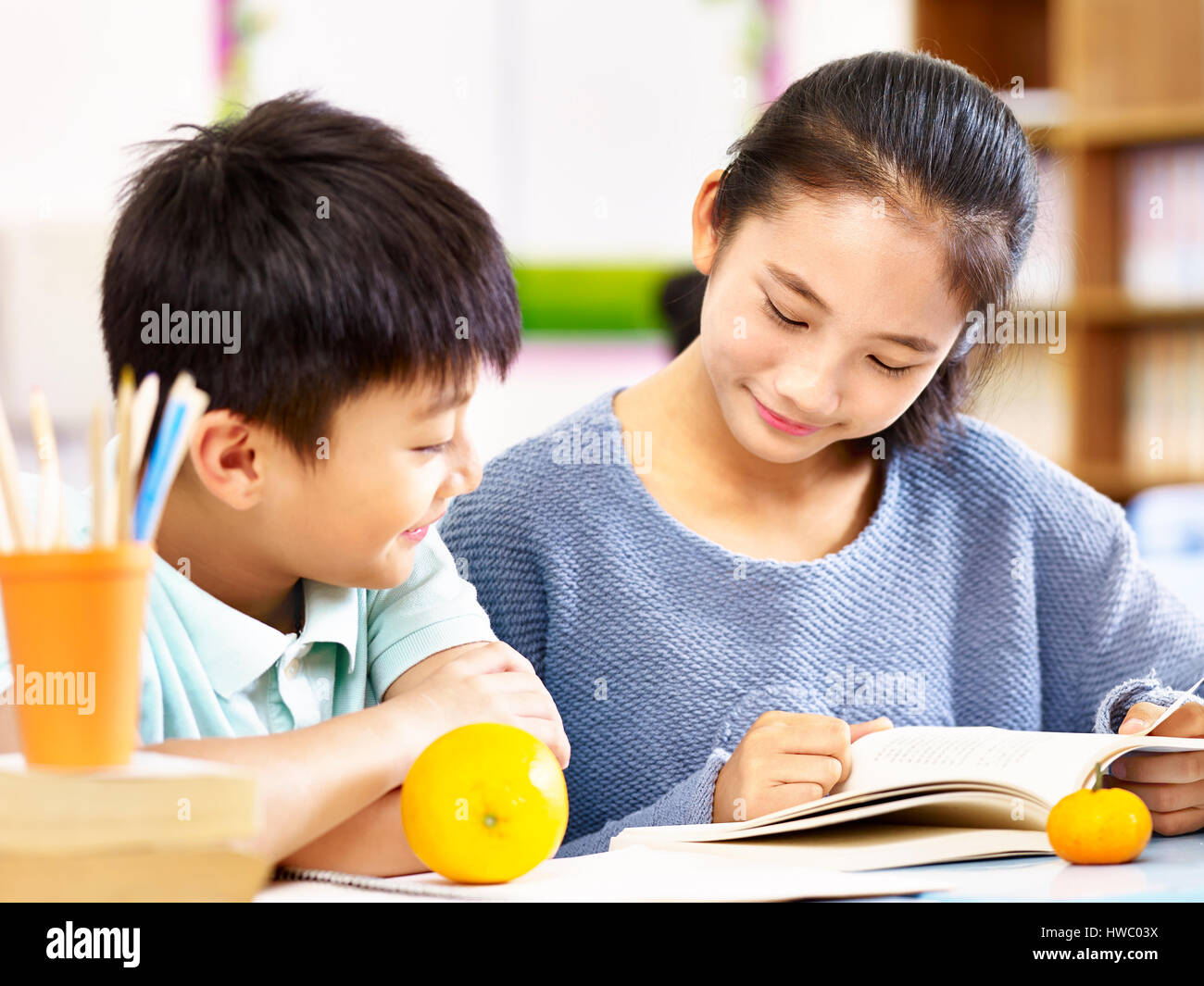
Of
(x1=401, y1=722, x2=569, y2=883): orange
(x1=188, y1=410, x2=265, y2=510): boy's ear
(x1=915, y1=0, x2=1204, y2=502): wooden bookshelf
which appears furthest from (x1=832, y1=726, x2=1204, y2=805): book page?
(x1=915, y1=0, x2=1204, y2=502): wooden bookshelf

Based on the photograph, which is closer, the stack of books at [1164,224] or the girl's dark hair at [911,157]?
the girl's dark hair at [911,157]

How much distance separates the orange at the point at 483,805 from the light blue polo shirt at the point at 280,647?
0.56 ft

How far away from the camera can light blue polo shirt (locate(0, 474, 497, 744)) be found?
2.70ft

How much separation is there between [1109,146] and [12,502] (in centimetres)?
345

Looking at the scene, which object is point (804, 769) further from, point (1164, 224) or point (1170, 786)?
point (1164, 224)

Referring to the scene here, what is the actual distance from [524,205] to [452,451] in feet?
11.1

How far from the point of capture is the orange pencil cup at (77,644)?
52 cm

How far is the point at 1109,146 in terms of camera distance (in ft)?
11.5

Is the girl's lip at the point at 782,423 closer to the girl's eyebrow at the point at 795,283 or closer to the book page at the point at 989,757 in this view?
the girl's eyebrow at the point at 795,283

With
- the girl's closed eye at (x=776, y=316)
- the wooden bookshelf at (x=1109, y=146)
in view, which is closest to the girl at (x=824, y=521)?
the girl's closed eye at (x=776, y=316)

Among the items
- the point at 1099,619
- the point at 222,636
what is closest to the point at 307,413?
the point at 222,636

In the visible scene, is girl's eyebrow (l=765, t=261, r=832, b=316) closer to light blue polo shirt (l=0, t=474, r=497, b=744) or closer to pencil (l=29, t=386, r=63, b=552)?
light blue polo shirt (l=0, t=474, r=497, b=744)

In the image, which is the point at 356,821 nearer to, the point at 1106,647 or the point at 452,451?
the point at 452,451
